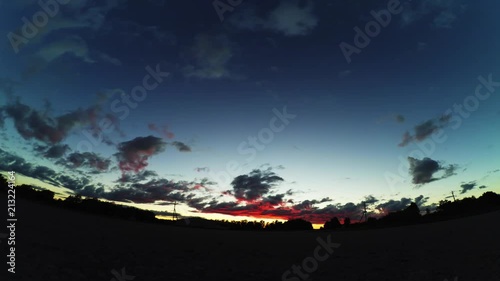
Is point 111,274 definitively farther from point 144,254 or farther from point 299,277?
point 299,277

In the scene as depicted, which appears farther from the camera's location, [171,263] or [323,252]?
[323,252]

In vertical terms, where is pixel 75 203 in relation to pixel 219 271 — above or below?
above

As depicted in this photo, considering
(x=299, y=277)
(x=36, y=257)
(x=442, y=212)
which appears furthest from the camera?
(x=442, y=212)

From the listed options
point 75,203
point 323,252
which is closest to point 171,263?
point 323,252

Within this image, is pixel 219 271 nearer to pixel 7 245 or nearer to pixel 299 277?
pixel 299 277

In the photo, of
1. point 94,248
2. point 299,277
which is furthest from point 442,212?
point 94,248

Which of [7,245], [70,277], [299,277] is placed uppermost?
[7,245]

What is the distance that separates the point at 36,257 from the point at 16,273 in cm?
222

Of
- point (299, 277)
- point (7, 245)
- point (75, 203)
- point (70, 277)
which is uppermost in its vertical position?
point (75, 203)

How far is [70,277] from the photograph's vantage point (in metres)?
11.4

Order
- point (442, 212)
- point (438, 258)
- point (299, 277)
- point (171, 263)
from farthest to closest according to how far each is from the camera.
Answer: point (442, 212)
point (438, 258)
point (171, 263)
point (299, 277)

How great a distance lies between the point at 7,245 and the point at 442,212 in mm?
99135

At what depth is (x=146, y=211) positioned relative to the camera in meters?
91.9

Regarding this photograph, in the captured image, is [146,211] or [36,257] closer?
[36,257]
